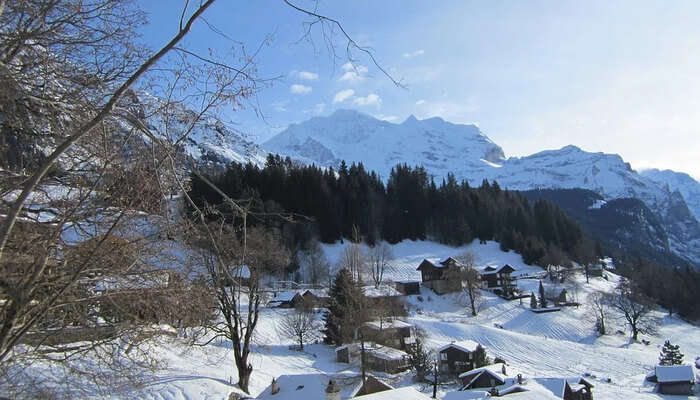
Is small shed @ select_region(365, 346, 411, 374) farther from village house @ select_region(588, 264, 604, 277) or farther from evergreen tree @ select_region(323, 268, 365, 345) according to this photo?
village house @ select_region(588, 264, 604, 277)

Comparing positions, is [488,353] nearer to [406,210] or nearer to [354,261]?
[354,261]

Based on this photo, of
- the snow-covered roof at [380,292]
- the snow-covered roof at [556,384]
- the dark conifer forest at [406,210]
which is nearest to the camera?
the snow-covered roof at [556,384]

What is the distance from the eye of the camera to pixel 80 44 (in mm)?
3953

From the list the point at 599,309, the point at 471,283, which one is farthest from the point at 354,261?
the point at 599,309

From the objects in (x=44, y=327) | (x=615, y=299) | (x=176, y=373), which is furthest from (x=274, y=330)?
(x=615, y=299)

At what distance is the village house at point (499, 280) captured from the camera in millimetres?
50722

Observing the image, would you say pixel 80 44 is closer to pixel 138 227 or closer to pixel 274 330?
pixel 138 227

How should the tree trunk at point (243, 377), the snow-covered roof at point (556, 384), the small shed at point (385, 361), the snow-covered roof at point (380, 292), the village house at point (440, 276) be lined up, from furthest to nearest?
the village house at point (440, 276) → the snow-covered roof at point (380, 292) → the small shed at point (385, 361) → the snow-covered roof at point (556, 384) → the tree trunk at point (243, 377)

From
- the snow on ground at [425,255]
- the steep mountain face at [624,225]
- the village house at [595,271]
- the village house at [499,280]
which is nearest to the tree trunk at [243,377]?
the snow on ground at [425,255]

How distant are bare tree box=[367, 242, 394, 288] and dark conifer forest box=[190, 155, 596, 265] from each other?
11.0 feet

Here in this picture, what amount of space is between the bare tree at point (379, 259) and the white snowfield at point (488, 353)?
1487 mm

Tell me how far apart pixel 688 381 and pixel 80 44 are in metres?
37.4

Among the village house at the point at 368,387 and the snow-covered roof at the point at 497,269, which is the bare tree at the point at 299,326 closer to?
the village house at the point at 368,387

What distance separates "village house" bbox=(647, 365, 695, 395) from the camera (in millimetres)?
29312
